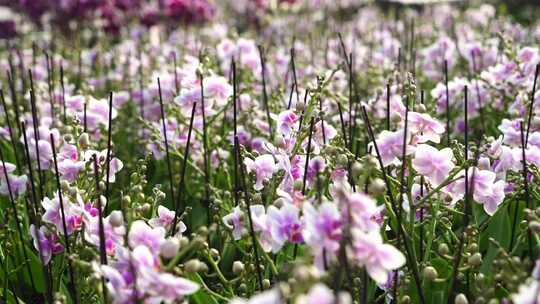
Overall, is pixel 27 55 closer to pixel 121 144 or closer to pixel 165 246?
pixel 121 144

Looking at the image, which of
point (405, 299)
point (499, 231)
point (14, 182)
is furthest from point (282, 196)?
point (14, 182)

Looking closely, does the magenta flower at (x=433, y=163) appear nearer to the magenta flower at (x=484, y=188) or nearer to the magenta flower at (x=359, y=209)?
the magenta flower at (x=484, y=188)

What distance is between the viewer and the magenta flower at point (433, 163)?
3.95ft

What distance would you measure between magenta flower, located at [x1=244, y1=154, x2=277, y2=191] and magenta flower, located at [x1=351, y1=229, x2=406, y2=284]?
45 centimetres

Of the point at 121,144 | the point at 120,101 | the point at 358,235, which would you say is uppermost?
the point at 358,235

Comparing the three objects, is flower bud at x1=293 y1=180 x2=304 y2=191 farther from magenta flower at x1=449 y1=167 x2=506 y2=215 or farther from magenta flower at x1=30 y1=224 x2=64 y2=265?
magenta flower at x1=30 y1=224 x2=64 y2=265

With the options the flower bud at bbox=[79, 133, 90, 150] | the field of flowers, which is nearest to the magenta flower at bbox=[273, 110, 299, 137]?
the field of flowers

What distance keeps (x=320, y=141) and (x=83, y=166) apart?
1.62 ft

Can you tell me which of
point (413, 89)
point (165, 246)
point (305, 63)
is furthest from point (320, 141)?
point (305, 63)

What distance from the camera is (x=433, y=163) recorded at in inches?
47.5

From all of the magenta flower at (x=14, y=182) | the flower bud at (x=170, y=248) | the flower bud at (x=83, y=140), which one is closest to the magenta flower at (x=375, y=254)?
the flower bud at (x=170, y=248)

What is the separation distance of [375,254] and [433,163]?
15.4 inches

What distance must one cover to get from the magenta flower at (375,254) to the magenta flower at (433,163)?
37 centimetres

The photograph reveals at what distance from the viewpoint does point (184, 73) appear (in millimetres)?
2080
